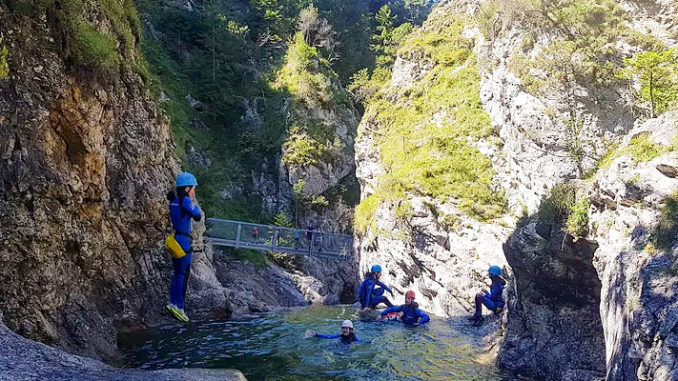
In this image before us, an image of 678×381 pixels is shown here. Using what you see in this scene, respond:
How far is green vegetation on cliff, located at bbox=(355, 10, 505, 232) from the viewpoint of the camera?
17.7m

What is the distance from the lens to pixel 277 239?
20891 mm

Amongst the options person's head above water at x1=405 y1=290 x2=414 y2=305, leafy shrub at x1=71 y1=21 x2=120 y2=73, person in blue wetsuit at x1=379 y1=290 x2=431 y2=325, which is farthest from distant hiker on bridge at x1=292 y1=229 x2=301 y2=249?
leafy shrub at x1=71 y1=21 x2=120 y2=73

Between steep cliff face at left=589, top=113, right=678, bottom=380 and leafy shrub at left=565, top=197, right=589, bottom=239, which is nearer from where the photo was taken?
steep cliff face at left=589, top=113, right=678, bottom=380

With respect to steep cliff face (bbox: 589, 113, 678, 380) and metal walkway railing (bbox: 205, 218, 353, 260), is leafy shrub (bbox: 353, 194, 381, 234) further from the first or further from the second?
steep cliff face (bbox: 589, 113, 678, 380)

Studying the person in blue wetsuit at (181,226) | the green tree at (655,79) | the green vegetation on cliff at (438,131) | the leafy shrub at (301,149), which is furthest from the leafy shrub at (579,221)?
the leafy shrub at (301,149)

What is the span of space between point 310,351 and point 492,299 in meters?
5.72

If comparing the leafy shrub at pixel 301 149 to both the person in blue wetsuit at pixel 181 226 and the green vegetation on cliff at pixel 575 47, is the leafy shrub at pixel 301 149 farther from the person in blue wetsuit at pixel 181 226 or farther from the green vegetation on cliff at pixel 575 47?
the person in blue wetsuit at pixel 181 226

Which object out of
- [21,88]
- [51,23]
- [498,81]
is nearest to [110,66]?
[51,23]

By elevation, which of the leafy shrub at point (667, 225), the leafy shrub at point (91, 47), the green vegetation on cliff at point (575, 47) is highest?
the green vegetation on cliff at point (575, 47)

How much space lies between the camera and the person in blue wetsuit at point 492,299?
Result: 13.3 metres

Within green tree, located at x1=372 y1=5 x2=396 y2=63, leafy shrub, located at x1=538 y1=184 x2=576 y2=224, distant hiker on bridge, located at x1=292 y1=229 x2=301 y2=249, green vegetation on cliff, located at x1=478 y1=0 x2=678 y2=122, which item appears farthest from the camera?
green tree, located at x1=372 y1=5 x2=396 y2=63

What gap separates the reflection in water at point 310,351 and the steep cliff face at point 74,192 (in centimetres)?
122

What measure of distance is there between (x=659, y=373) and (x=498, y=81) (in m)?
15.5

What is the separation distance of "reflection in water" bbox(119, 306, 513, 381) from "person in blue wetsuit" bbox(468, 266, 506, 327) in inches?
29.8
